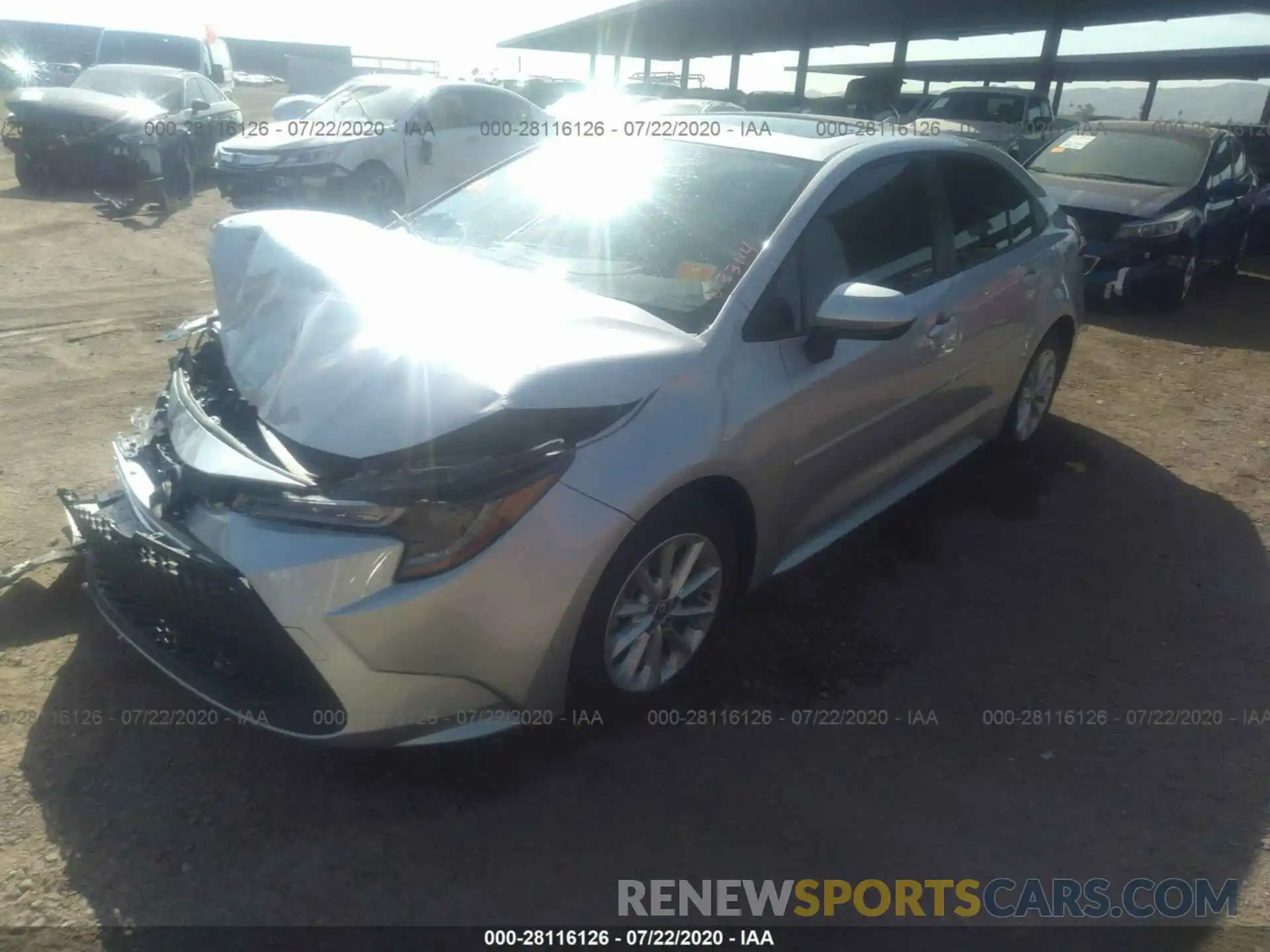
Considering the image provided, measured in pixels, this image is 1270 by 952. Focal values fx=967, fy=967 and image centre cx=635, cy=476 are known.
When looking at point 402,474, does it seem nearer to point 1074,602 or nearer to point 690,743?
point 690,743

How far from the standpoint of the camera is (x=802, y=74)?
28047mm

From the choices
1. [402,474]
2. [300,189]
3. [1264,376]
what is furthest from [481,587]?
[300,189]

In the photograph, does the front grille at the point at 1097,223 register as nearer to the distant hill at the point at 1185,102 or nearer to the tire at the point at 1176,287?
the tire at the point at 1176,287

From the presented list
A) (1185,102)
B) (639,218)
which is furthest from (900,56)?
(639,218)

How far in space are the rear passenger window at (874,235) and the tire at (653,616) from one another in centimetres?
86

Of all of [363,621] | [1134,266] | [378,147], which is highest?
[378,147]

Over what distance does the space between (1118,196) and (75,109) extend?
11.2m

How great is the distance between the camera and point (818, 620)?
3.61 meters

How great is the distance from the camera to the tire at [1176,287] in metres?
8.79

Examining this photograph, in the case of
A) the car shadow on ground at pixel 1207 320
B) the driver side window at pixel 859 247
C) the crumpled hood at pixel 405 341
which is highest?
the driver side window at pixel 859 247

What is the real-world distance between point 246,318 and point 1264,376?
7.15 metres

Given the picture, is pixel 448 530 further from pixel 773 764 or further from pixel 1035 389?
pixel 1035 389

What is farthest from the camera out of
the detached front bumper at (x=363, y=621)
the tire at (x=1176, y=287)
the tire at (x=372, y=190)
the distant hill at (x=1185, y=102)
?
the distant hill at (x=1185, y=102)

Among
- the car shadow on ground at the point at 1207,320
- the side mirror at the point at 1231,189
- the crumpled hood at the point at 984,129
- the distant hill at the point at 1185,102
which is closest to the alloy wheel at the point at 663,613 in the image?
the car shadow on ground at the point at 1207,320
